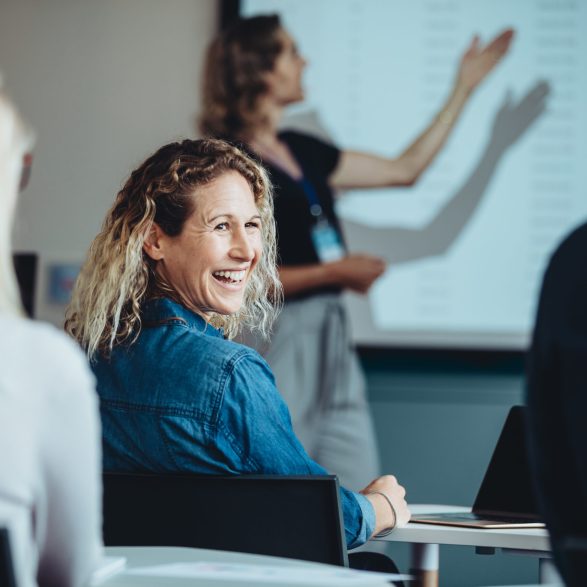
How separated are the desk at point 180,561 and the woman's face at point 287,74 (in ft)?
8.51

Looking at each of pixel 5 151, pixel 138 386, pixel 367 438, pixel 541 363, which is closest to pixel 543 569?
pixel 138 386

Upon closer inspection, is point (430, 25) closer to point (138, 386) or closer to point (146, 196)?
point (146, 196)

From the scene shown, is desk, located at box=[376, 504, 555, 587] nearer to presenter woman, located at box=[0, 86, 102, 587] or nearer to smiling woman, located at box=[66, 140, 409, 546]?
smiling woman, located at box=[66, 140, 409, 546]

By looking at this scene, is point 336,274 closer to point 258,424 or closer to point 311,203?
point 311,203

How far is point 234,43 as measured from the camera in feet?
11.9

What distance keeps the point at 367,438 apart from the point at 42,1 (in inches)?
82.0

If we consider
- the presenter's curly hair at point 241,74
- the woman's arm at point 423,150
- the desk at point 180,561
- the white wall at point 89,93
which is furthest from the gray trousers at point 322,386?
the desk at point 180,561

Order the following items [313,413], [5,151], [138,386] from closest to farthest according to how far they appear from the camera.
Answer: [5,151] → [138,386] → [313,413]

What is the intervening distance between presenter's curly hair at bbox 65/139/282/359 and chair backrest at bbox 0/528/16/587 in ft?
2.62

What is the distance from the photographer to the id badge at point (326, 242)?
3539 millimetres

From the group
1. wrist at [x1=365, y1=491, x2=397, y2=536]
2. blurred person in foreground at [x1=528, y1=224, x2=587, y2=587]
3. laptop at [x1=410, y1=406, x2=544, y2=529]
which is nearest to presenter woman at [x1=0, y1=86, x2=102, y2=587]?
blurred person in foreground at [x1=528, y1=224, x2=587, y2=587]

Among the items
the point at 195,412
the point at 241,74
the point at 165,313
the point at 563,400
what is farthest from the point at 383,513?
the point at 241,74

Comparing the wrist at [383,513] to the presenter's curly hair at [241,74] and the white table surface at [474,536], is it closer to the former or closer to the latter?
the white table surface at [474,536]

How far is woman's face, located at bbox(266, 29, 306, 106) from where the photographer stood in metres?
3.66
